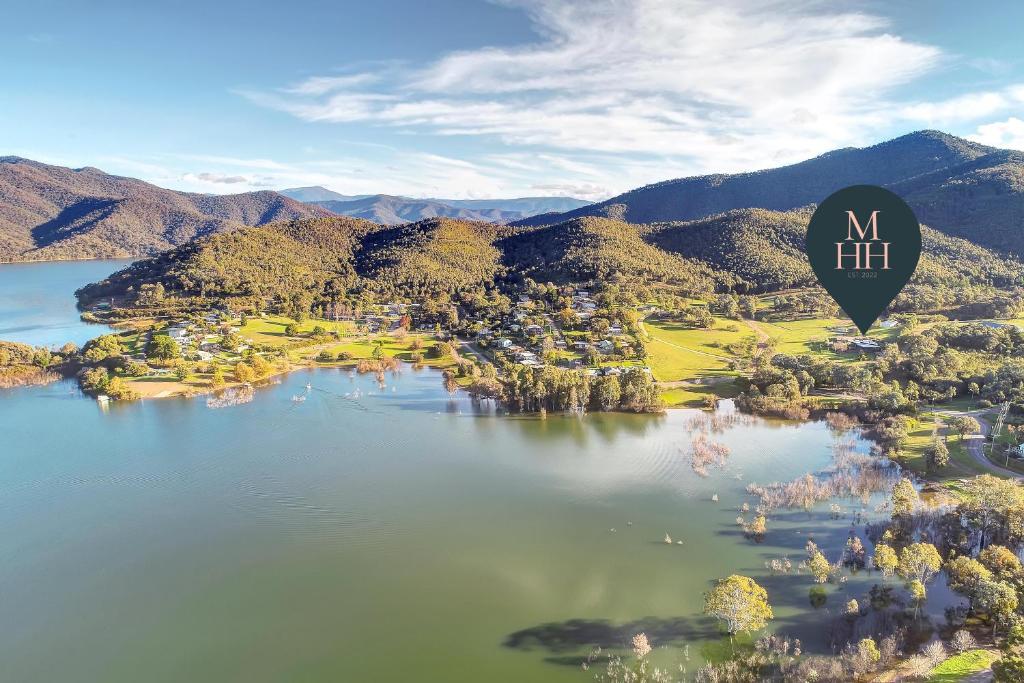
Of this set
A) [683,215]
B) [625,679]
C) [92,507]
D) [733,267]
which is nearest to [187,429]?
[92,507]

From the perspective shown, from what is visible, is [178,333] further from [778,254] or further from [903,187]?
[903,187]

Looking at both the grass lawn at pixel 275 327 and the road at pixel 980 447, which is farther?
the grass lawn at pixel 275 327

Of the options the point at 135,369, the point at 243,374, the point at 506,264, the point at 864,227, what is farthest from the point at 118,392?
the point at 506,264

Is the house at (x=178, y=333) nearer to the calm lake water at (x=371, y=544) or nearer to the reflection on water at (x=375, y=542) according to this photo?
the reflection on water at (x=375, y=542)

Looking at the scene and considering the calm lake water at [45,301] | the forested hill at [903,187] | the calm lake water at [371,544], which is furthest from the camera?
the forested hill at [903,187]

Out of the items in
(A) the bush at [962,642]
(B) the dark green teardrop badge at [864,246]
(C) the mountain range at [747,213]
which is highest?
(C) the mountain range at [747,213]

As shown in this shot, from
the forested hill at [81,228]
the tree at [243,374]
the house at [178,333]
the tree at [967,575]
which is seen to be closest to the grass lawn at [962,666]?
the tree at [967,575]
